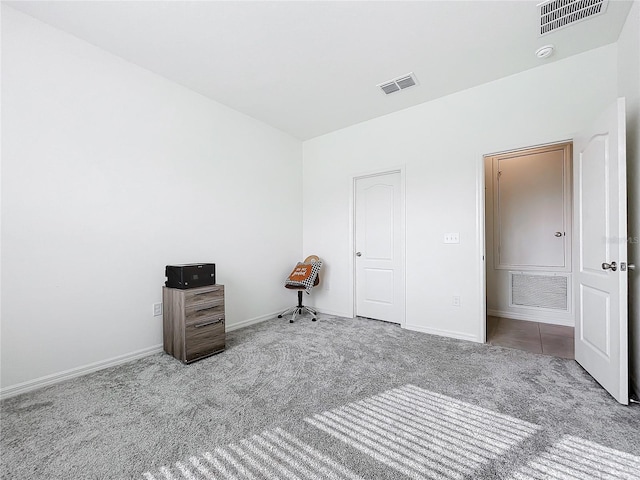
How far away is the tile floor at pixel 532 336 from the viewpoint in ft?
9.37

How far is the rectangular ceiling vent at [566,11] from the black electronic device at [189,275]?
3487 millimetres

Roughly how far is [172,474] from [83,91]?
2919 millimetres

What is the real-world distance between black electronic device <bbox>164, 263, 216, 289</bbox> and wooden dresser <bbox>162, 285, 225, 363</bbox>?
56 millimetres

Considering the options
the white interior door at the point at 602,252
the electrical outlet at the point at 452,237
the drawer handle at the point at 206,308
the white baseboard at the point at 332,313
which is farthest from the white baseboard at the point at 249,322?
the white interior door at the point at 602,252

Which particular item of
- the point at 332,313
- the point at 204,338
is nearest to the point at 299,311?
the point at 332,313

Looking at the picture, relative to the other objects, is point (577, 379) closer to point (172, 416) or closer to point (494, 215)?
point (494, 215)

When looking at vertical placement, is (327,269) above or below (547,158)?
below

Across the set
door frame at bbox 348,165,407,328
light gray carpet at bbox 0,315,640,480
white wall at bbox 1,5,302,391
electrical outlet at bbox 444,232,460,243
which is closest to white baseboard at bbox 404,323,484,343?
door frame at bbox 348,165,407,328

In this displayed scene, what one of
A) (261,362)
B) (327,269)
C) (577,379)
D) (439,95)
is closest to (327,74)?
(439,95)

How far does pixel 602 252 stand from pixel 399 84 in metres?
2.38

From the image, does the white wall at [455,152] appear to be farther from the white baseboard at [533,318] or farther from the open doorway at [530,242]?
the white baseboard at [533,318]

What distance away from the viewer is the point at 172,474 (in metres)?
1.33

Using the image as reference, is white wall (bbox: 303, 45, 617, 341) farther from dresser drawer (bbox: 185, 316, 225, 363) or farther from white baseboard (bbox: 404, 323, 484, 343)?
dresser drawer (bbox: 185, 316, 225, 363)

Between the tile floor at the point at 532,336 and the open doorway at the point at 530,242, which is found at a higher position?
the open doorway at the point at 530,242
